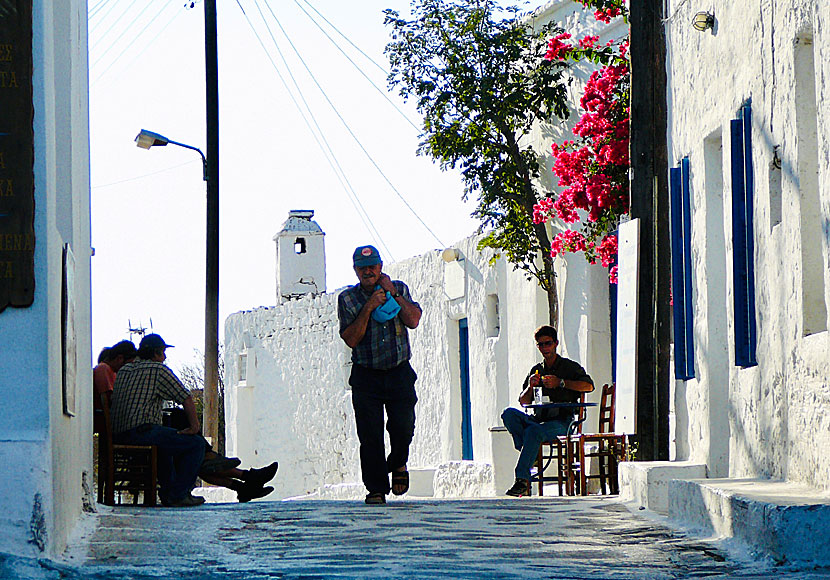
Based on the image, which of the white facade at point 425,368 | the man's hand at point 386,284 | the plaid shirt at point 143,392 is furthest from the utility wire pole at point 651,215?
the white facade at point 425,368

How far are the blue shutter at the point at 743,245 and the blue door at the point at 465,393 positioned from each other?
395 inches

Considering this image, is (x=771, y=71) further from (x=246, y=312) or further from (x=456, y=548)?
(x=246, y=312)

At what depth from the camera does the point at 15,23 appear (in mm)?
4867

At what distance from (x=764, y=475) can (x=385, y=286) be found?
2811mm

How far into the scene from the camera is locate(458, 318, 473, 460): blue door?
17672 millimetres

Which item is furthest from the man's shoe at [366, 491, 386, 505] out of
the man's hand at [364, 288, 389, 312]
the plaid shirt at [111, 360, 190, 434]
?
the plaid shirt at [111, 360, 190, 434]

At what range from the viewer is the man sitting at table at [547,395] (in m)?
11.0

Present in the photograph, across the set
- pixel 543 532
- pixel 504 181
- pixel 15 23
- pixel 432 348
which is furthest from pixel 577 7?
pixel 15 23

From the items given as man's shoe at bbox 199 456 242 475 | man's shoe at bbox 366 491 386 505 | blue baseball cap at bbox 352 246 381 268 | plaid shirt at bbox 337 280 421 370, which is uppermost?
blue baseball cap at bbox 352 246 381 268

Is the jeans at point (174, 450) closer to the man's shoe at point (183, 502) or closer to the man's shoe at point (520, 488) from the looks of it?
the man's shoe at point (183, 502)

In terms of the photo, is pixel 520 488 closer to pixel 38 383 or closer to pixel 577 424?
pixel 577 424

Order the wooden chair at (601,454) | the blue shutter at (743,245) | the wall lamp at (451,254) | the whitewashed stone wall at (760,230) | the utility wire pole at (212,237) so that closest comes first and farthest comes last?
the whitewashed stone wall at (760,230) < the blue shutter at (743,245) < the wooden chair at (601,454) < the utility wire pole at (212,237) < the wall lamp at (451,254)

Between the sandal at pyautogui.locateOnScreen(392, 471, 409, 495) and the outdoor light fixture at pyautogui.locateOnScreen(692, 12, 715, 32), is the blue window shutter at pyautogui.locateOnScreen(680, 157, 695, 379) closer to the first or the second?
the outdoor light fixture at pyautogui.locateOnScreen(692, 12, 715, 32)

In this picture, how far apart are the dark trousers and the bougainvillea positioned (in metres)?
4.90
